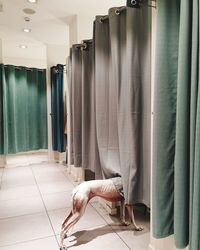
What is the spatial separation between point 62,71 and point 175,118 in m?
3.68

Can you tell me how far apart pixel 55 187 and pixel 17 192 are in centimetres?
55

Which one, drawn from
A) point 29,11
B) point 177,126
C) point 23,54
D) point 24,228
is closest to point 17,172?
point 24,228

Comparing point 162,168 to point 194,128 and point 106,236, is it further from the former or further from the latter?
point 106,236

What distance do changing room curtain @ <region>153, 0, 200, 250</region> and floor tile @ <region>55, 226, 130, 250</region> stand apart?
72cm

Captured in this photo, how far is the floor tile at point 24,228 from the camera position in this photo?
2104 mm

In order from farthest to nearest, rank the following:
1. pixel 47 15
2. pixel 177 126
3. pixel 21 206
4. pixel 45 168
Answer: pixel 45 168 → pixel 47 15 → pixel 21 206 → pixel 177 126

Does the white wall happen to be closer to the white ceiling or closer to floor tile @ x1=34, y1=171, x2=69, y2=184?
the white ceiling

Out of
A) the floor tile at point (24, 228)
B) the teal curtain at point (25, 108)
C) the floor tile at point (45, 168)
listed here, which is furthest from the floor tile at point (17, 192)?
the teal curtain at point (25, 108)

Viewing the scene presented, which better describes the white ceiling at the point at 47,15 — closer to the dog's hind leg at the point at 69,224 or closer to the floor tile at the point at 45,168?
the floor tile at the point at 45,168

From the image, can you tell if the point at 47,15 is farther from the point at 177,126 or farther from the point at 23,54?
the point at 177,126

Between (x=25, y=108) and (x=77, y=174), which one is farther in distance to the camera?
(x=25, y=108)

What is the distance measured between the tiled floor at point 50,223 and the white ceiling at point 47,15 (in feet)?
8.86

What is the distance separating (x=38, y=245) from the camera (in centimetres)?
198

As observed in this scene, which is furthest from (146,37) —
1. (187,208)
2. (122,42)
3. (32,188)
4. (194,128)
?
(32,188)
